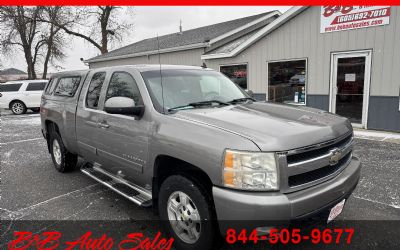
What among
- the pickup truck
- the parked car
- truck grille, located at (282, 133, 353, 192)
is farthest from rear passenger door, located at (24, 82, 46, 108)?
truck grille, located at (282, 133, 353, 192)

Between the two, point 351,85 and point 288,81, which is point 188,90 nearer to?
point 351,85

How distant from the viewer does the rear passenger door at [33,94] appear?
17.1 m

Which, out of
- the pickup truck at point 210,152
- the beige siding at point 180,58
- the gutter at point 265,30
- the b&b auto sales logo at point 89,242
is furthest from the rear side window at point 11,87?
the b&b auto sales logo at point 89,242

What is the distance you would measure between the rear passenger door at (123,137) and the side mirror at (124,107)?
0.37 feet

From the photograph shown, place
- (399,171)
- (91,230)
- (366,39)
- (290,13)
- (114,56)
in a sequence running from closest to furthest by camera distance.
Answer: (91,230), (399,171), (366,39), (290,13), (114,56)

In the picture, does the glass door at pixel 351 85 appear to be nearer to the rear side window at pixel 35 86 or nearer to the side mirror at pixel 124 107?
the side mirror at pixel 124 107

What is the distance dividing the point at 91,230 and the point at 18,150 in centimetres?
549

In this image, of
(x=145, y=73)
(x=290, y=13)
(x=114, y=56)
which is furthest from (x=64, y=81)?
(x=114, y=56)

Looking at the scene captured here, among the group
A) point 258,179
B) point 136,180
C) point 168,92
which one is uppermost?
point 168,92

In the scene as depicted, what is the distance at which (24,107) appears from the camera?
17266mm

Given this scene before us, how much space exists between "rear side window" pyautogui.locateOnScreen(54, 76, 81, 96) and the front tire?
2.81 metres

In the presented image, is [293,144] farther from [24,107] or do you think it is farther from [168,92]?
[24,107]

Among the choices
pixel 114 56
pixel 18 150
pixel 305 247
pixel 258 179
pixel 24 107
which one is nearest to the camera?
pixel 258 179

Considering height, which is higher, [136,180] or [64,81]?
[64,81]
